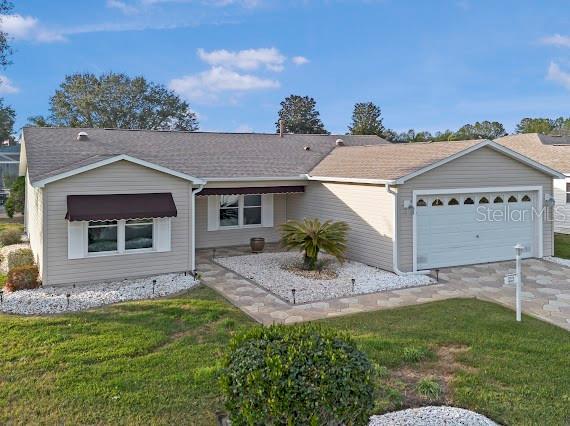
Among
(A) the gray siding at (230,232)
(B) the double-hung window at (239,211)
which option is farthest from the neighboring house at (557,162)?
(B) the double-hung window at (239,211)

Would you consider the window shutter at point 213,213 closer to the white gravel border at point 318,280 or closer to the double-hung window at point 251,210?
the double-hung window at point 251,210

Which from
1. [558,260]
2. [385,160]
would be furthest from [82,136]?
[558,260]

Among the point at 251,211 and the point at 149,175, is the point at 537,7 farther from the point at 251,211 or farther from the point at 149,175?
the point at 149,175

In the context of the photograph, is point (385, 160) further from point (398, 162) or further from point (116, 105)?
point (116, 105)

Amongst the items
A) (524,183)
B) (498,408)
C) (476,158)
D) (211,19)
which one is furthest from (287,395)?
(211,19)

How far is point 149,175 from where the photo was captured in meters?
15.8

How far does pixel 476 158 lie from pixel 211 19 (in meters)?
13.7

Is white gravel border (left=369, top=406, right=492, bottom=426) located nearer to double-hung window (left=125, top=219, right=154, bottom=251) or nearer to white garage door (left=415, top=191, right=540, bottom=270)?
white garage door (left=415, top=191, right=540, bottom=270)

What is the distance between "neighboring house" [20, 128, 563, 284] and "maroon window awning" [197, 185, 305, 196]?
54 millimetres

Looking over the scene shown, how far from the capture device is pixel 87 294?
523 inches

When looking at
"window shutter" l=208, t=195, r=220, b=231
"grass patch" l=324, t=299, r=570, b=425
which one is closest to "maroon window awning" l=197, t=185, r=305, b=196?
"window shutter" l=208, t=195, r=220, b=231

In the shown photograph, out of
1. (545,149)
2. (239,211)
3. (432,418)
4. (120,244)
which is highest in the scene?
(545,149)

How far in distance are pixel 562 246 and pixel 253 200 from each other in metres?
14.6

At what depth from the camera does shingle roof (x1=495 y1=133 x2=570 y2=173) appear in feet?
94.1
